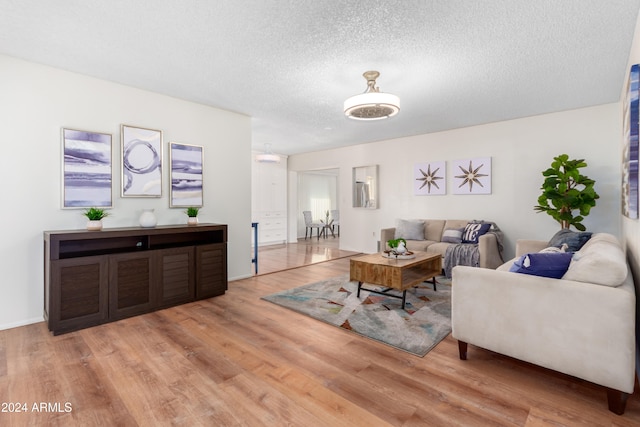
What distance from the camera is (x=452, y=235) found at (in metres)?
5.09

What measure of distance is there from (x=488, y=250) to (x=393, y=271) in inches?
80.7

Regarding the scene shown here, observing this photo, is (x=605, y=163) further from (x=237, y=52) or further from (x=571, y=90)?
(x=237, y=52)

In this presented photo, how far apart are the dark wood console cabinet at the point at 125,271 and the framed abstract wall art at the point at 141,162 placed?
58 centimetres

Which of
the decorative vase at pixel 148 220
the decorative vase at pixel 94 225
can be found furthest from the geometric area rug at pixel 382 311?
the decorative vase at pixel 94 225

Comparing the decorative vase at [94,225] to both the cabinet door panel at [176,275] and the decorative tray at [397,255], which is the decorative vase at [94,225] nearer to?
the cabinet door panel at [176,275]

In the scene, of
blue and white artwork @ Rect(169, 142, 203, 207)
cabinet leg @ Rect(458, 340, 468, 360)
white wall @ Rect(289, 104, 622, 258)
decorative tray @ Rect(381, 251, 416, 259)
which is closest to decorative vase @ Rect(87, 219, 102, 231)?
blue and white artwork @ Rect(169, 142, 203, 207)

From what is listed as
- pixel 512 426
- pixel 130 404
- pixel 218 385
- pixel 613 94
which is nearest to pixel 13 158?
pixel 130 404

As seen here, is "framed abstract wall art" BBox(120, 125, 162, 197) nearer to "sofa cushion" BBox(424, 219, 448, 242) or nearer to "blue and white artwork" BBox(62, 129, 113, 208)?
"blue and white artwork" BBox(62, 129, 113, 208)

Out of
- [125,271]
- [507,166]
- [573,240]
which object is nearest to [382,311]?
[573,240]

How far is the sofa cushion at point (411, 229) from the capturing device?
5.53 meters

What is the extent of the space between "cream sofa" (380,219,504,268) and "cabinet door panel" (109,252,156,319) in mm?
3656

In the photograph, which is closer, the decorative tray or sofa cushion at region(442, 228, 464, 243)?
the decorative tray

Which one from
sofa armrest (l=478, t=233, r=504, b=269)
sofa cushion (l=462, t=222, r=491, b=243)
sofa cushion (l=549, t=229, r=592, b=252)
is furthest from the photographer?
sofa cushion (l=462, t=222, r=491, b=243)

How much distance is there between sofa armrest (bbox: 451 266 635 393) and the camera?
65.0 inches
